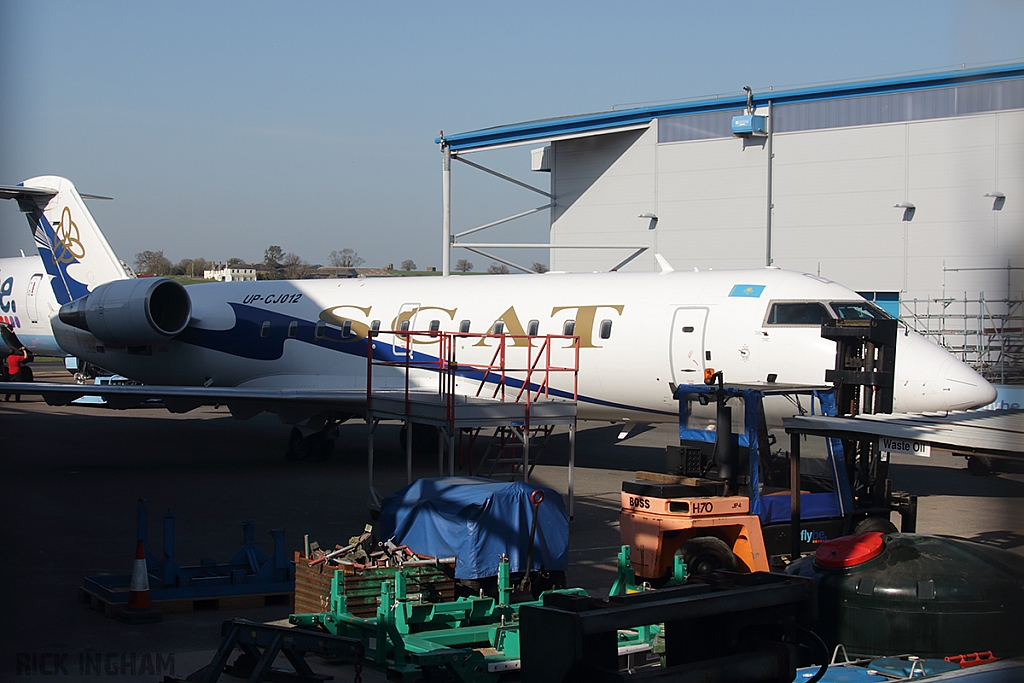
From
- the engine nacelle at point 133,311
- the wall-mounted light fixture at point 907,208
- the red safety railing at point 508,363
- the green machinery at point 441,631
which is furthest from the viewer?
the wall-mounted light fixture at point 907,208

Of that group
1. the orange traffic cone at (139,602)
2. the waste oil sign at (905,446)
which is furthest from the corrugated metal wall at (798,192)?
the orange traffic cone at (139,602)

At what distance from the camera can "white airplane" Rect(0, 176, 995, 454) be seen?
47.9 ft

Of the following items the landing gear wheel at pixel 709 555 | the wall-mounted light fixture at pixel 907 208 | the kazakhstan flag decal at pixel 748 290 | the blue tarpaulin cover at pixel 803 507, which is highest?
the wall-mounted light fixture at pixel 907 208

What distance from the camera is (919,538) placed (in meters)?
5.76

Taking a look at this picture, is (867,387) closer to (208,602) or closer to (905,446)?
(905,446)

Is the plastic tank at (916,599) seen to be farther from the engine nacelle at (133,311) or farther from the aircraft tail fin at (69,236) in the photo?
the aircraft tail fin at (69,236)

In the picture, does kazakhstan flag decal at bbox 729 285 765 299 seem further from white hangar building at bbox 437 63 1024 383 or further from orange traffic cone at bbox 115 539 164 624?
white hangar building at bbox 437 63 1024 383

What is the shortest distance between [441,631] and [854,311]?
30.0 feet

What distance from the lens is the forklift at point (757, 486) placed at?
893cm

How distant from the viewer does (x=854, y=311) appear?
1470 cm

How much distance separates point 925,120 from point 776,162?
457 centimetres

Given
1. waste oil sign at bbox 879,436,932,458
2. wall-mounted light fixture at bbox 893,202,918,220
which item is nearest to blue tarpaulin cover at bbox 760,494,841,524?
waste oil sign at bbox 879,436,932,458

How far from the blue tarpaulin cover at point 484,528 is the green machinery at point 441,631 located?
30 cm

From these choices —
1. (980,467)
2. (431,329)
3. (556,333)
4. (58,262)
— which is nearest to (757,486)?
(556,333)
